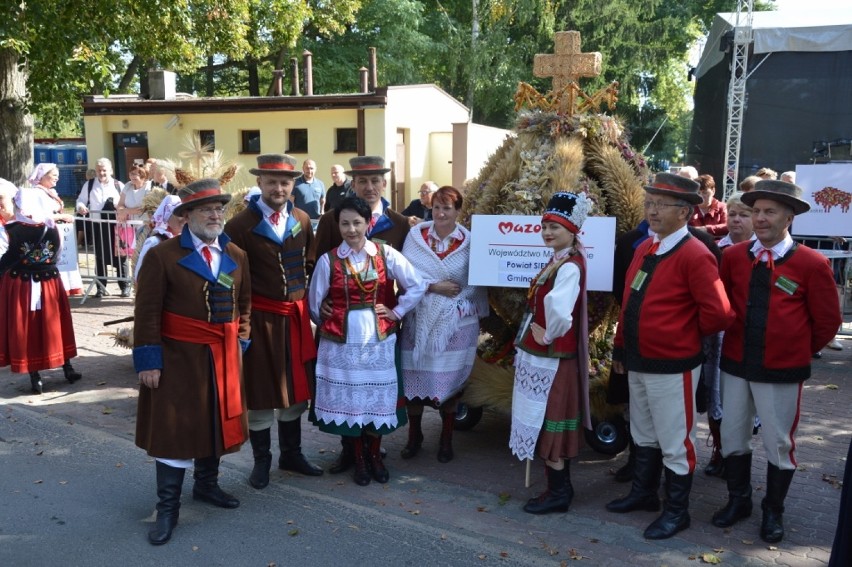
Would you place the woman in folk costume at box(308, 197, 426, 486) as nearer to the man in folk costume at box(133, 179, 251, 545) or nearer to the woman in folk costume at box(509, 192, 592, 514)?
the man in folk costume at box(133, 179, 251, 545)

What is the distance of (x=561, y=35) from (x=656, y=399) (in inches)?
117

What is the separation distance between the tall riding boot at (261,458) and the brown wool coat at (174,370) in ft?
2.16

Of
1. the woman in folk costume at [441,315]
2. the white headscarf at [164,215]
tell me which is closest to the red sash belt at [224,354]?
the woman in folk costume at [441,315]

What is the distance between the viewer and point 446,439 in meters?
5.40

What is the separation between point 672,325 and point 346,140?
1600 cm

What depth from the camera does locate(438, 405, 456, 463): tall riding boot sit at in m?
5.38

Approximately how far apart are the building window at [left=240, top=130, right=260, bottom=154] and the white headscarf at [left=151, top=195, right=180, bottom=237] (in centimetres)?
1414

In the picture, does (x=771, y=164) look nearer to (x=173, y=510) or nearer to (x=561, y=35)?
(x=561, y=35)

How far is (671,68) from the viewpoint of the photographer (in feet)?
101

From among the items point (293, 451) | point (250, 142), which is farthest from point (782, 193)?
point (250, 142)

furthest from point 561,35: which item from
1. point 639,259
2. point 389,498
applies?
point 389,498

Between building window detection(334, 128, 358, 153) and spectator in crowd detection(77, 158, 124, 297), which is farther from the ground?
building window detection(334, 128, 358, 153)

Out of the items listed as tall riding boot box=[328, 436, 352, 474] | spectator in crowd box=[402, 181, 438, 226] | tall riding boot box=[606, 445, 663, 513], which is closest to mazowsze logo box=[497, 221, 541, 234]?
tall riding boot box=[606, 445, 663, 513]

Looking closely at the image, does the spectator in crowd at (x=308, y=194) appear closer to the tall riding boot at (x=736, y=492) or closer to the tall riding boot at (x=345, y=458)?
the tall riding boot at (x=345, y=458)
